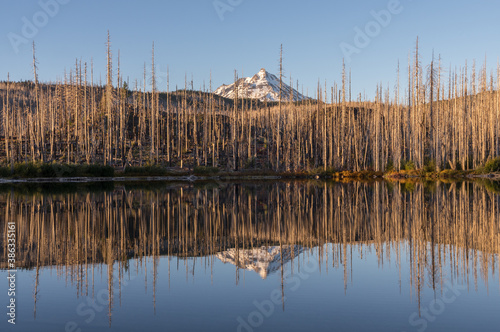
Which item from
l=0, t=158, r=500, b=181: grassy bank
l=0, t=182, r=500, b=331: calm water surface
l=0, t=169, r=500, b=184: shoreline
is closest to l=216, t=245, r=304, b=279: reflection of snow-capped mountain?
l=0, t=182, r=500, b=331: calm water surface

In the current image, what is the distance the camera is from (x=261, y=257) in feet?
28.7

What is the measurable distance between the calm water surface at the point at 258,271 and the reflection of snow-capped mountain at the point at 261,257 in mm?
26

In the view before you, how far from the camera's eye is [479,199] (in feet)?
58.2

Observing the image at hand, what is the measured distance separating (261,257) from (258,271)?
0.94 m

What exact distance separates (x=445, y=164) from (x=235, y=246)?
1558 inches

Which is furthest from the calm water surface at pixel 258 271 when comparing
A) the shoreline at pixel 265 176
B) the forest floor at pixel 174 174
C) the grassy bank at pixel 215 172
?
the grassy bank at pixel 215 172

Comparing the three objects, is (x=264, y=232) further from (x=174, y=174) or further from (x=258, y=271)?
(x=174, y=174)

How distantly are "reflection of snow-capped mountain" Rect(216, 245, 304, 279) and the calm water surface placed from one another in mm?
26

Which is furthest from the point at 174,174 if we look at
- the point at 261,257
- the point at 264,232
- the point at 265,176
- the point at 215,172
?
the point at 261,257

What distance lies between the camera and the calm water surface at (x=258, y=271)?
5.44m

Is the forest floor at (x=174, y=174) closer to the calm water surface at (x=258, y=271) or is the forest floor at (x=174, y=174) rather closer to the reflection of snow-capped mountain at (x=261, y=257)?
the calm water surface at (x=258, y=271)

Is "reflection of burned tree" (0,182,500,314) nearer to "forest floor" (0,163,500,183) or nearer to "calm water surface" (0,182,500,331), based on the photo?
"calm water surface" (0,182,500,331)

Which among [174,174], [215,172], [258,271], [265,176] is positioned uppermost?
[215,172]

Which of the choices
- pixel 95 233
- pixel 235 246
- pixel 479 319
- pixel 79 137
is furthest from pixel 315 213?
pixel 79 137
